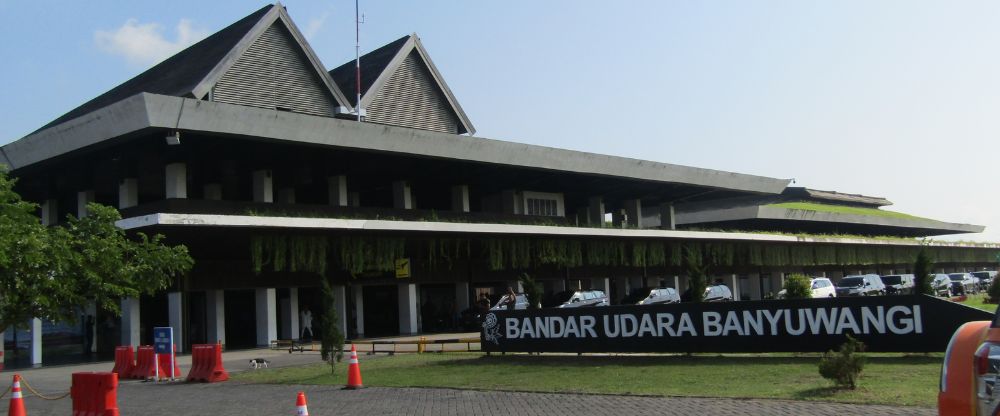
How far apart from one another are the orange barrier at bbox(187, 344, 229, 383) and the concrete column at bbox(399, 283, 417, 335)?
2114 cm

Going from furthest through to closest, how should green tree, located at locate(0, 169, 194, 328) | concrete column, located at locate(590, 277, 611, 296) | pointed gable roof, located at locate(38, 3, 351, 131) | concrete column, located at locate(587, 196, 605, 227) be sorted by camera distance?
concrete column, located at locate(590, 277, 611, 296) → concrete column, located at locate(587, 196, 605, 227) → pointed gable roof, located at locate(38, 3, 351, 131) → green tree, located at locate(0, 169, 194, 328)

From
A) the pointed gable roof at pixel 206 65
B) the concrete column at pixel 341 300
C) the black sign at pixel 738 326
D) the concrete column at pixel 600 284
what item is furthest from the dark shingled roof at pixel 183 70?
the concrete column at pixel 600 284

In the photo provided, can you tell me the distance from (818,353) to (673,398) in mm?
6343

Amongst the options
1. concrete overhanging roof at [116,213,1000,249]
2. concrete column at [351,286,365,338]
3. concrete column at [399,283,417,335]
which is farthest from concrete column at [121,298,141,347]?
concrete column at [399,283,417,335]

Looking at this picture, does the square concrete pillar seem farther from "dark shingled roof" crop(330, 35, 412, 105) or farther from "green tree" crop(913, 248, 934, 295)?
"green tree" crop(913, 248, 934, 295)

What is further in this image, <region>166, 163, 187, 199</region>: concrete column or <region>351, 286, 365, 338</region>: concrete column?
<region>351, 286, 365, 338</region>: concrete column

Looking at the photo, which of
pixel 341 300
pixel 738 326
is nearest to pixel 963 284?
pixel 341 300

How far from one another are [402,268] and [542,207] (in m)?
13.3

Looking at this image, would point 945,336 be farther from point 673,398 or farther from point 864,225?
point 864,225

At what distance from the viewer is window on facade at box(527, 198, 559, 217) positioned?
158 feet

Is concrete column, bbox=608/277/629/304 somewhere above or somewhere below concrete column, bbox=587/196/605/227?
below

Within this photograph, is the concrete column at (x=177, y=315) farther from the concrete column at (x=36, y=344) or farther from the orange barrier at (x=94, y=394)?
the orange barrier at (x=94, y=394)

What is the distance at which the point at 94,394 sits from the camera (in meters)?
13.3

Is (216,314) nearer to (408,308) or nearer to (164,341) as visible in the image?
(408,308)
